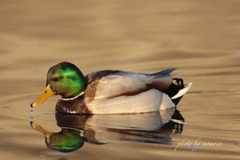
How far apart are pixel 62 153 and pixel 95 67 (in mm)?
6891

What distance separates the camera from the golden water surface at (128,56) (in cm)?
632

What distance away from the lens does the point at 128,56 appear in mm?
13883

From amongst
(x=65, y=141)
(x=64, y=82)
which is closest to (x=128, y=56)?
(x=64, y=82)

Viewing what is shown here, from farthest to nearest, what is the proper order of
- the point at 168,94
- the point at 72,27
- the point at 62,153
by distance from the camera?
the point at 72,27, the point at 168,94, the point at 62,153

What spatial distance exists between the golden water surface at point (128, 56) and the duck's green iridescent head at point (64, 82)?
48 centimetres

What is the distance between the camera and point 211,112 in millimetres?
8227

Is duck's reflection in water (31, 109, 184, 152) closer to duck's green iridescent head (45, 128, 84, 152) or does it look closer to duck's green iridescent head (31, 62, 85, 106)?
duck's green iridescent head (45, 128, 84, 152)

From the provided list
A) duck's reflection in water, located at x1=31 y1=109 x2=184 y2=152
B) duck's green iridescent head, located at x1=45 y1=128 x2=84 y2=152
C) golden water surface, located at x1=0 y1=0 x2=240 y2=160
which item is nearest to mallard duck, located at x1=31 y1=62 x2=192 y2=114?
duck's reflection in water, located at x1=31 y1=109 x2=184 y2=152

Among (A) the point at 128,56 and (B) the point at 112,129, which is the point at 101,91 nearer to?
(B) the point at 112,129

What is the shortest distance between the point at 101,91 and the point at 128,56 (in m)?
5.75

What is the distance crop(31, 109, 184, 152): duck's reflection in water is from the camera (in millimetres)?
6602

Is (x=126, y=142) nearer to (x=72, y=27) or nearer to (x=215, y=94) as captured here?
(x=215, y=94)

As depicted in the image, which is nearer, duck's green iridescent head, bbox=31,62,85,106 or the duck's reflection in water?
the duck's reflection in water

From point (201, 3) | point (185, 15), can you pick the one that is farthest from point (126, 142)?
point (201, 3)
